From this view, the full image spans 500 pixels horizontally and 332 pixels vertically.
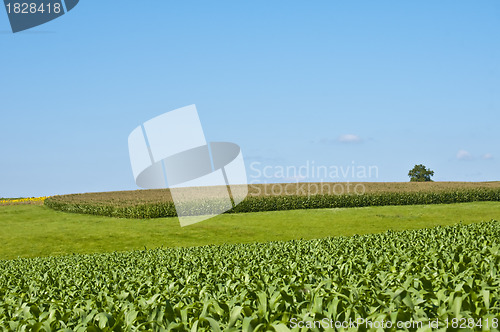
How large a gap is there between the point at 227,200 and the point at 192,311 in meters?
42.5

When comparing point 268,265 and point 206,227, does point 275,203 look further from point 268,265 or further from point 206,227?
point 268,265

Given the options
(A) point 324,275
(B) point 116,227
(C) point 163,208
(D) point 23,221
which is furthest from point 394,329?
(D) point 23,221

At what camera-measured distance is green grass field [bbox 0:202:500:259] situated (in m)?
30.2

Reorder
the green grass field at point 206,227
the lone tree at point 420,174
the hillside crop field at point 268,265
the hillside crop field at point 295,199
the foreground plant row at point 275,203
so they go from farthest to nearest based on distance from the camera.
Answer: the lone tree at point 420,174 < the hillside crop field at point 295,199 < the foreground plant row at point 275,203 < the green grass field at point 206,227 < the hillside crop field at point 268,265

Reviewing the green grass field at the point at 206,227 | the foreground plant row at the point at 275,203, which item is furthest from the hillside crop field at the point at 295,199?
the green grass field at the point at 206,227

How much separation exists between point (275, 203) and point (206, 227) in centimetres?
1359

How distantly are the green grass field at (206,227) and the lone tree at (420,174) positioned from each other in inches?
1070

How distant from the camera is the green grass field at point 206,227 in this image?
30234mm

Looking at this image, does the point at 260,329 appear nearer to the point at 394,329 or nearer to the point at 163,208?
the point at 394,329

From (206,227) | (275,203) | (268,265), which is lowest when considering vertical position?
(206,227)

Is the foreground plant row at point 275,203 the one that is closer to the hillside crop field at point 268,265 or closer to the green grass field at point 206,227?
the hillside crop field at point 268,265

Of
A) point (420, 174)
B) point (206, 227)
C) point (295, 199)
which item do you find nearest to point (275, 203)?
point (295, 199)

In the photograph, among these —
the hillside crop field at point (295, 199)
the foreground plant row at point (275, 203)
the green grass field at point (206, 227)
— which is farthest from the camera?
the hillside crop field at point (295, 199)

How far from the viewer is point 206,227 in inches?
1383
